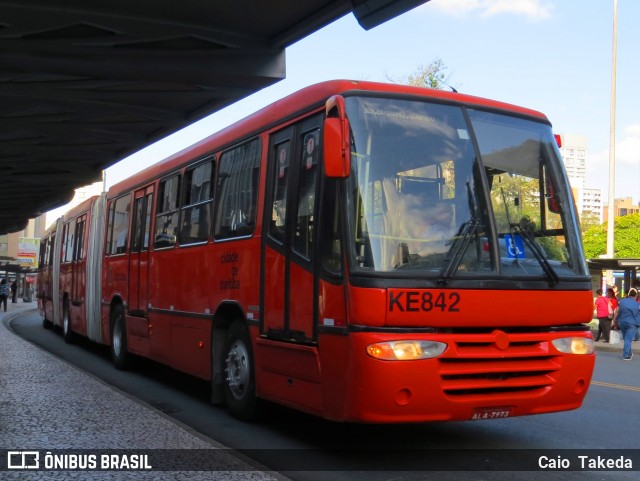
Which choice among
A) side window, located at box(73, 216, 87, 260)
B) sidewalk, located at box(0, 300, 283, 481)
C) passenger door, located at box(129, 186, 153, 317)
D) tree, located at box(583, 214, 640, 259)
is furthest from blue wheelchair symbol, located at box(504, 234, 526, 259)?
tree, located at box(583, 214, 640, 259)

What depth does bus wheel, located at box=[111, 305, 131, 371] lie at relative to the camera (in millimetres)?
12641

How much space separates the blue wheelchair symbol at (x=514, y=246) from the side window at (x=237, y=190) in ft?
8.73

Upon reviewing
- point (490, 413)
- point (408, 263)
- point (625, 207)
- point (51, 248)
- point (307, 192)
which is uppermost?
point (625, 207)

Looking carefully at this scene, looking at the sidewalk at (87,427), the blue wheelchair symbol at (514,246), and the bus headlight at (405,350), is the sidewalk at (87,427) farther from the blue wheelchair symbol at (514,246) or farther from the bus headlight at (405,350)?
the blue wheelchair symbol at (514,246)

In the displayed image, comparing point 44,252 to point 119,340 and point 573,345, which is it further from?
point 573,345

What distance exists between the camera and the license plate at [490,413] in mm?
6141

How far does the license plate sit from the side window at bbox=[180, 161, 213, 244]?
164 inches

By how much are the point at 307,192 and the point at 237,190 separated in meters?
1.84

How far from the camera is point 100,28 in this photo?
13.9m

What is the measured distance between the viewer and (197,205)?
380 inches

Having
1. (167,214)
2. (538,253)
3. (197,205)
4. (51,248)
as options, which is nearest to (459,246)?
(538,253)

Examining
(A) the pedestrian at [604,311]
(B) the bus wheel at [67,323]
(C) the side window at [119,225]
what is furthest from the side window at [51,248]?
(A) the pedestrian at [604,311]

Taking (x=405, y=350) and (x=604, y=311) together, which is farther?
(x=604, y=311)

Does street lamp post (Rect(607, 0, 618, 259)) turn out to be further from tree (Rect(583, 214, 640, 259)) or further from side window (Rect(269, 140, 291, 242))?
tree (Rect(583, 214, 640, 259))
